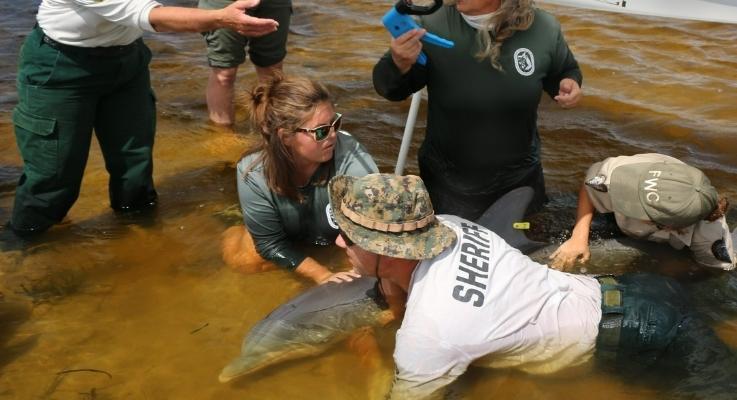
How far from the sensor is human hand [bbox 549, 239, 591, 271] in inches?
138

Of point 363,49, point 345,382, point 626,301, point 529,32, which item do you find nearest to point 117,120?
point 345,382

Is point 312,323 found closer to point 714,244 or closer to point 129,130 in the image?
point 129,130

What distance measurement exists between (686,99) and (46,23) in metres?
5.26

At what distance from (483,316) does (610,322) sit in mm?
649

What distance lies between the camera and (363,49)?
789 centimetres

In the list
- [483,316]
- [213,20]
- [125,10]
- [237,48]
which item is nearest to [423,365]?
[483,316]

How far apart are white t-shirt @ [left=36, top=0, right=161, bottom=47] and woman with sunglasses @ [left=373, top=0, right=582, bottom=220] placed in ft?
3.74

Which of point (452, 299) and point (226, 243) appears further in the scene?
point (226, 243)

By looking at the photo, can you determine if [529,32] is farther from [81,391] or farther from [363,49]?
[363,49]

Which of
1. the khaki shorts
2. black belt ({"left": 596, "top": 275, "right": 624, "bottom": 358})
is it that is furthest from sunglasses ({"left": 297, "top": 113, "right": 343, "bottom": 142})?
the khaki shorts

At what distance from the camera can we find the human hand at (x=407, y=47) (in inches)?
119

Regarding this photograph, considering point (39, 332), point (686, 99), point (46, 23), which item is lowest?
point (39, 332)

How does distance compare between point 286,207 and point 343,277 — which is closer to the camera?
point 343,277

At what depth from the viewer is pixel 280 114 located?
10.8ft
